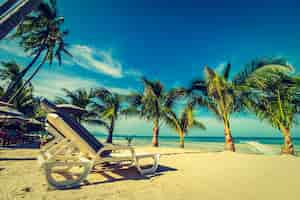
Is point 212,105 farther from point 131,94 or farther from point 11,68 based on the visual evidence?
point 11,68

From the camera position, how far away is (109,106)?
48.0 feet

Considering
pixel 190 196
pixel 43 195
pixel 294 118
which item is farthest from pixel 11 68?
pixel 294 118

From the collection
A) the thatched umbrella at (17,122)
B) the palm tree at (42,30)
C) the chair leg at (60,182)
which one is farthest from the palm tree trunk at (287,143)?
the palm tree at (42,30)

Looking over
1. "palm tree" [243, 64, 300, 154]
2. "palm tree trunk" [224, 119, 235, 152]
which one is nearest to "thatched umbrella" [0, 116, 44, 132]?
"palm tree trunk" [224, 119, 235, 152]

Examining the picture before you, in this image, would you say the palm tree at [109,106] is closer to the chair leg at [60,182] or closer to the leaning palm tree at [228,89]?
the leaning palm tree at [228,89]

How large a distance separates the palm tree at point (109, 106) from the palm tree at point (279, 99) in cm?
1000

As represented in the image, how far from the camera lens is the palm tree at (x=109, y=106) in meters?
14.1

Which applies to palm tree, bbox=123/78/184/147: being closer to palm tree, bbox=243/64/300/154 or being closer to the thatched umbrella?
palm tree, bbox=243/64/300/154

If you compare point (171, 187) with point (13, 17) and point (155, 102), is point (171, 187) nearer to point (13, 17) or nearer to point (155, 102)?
point (13, 17)

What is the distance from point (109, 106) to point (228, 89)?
10.2 m

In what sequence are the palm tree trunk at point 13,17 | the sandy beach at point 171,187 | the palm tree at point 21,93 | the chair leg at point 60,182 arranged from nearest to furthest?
the sandy beach at point 171,187
the chair leg at point 60,182
the palm tree trunk at point 13,17
the palm tree at point 21,93

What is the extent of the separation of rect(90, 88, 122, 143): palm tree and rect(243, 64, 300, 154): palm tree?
394 inches

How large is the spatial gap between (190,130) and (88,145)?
32.1 ft

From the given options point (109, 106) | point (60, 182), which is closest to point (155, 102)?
point (109, 106)
